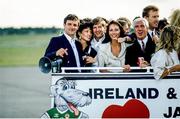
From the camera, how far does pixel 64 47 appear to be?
238 inches

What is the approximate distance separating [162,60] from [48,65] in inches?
43.6

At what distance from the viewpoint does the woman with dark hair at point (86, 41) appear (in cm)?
604

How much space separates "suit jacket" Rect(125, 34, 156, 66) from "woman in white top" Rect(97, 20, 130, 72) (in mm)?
51

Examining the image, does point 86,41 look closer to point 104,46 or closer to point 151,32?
point 104,46

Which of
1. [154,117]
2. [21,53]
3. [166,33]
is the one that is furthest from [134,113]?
[21,53]

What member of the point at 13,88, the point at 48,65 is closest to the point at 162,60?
the point at 48,65

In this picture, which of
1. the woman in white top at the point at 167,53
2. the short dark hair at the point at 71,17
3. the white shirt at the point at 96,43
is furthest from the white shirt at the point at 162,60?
the short dark hair at the point at 71,17

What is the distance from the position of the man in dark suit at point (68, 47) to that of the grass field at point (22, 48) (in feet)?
0.33

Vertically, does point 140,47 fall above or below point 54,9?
below

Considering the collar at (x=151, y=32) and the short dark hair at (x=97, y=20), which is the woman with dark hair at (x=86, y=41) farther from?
the collar at (x=151, y=32)

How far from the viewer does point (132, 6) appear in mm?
5980

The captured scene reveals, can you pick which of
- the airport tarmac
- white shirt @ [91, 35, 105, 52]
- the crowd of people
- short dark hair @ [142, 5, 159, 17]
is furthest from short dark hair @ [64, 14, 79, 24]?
short dark hair @ [142, 5, 159, 17]

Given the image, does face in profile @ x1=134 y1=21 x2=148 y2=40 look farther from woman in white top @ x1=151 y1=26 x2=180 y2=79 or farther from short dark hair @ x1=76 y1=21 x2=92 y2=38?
short dark hair @ x1=76 y1=21 x2=92 y2=38

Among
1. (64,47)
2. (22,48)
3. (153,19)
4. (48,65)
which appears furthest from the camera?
(22,48)
